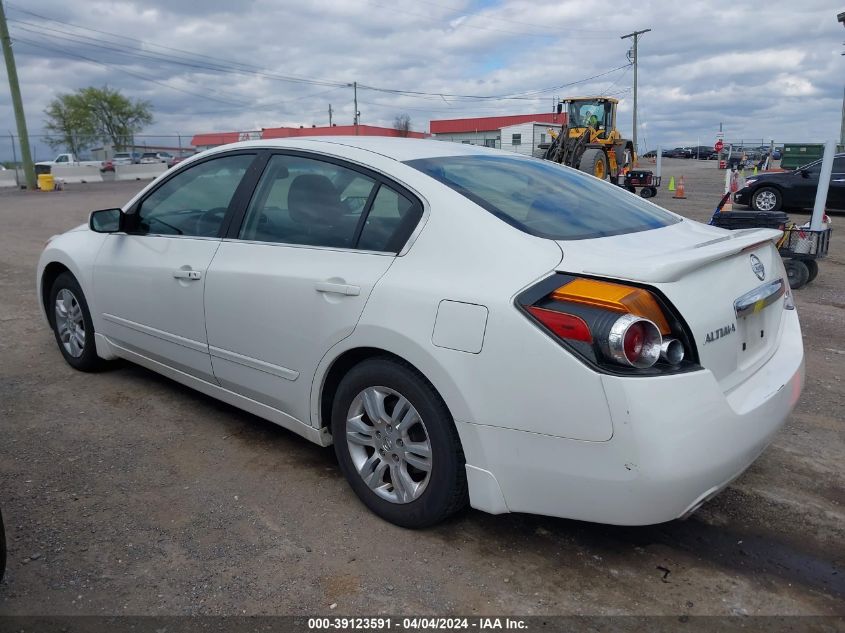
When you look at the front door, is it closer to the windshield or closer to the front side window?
the front side window

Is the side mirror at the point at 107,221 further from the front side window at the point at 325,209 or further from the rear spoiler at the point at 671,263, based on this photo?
the rear spoiler at the point at 671,263

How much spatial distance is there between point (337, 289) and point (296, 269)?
32cm

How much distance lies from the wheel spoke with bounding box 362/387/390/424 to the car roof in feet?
3.44

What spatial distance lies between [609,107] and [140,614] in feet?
74.9

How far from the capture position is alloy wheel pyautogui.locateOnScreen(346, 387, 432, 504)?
271 cm

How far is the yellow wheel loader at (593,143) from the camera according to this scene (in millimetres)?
18922

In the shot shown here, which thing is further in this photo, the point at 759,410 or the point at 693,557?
the point at 693,557

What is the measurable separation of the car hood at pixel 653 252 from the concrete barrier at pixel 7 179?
112ft

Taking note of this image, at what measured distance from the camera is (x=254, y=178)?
3.52 meters

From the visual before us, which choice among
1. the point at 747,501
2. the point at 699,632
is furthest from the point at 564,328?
the point at 747,501

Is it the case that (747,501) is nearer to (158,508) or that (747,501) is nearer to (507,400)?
(507,400)

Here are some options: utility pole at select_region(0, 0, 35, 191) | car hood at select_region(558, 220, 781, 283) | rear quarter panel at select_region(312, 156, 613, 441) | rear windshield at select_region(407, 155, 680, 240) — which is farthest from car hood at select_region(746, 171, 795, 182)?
utility pole at select_region(0, 0, 35, 191)

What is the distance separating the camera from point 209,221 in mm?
3693

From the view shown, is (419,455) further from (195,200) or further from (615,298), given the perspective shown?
(195,200)
